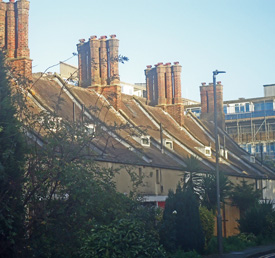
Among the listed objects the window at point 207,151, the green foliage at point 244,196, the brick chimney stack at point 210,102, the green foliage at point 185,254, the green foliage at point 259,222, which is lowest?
the green foliage at point 185,254

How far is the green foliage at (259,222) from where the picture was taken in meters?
34.0

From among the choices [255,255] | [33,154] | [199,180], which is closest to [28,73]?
[199,180]

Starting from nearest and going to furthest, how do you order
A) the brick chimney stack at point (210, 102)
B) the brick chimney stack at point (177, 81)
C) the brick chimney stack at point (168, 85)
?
the brick chimney stack at point (177, 81) < the brick chimney stack at point (168, 85) < the brick chimney stack at point (210, 102)

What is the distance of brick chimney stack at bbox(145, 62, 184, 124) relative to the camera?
50.3 m

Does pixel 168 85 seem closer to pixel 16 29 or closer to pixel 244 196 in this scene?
pixel 244 196

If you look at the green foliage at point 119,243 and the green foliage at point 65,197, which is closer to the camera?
the green foliage at point 65,197

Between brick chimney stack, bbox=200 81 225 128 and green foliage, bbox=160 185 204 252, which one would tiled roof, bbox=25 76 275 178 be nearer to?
brick chimney stack, bbox=200 81 225 128

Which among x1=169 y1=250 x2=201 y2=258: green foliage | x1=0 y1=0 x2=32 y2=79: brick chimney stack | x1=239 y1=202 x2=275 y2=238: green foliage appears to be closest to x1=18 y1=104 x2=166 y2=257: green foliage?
x1=169 y1=250 x2=201 y2=258: green foliage

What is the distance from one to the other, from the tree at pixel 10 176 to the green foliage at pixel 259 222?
2176 cm

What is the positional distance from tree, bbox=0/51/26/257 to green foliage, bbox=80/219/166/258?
1961 millimetres

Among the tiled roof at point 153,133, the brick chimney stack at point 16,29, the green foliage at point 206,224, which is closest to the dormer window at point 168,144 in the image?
the tiled roof at point 153,133

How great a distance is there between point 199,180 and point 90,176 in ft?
61.6

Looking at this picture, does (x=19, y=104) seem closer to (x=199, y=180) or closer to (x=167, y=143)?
(x=199, y=180)

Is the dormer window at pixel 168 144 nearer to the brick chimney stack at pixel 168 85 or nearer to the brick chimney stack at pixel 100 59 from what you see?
the brick chimney stack at pixel 100 59
